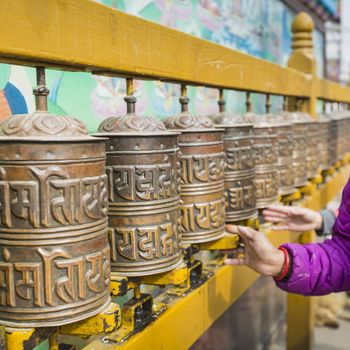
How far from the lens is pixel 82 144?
753 mm

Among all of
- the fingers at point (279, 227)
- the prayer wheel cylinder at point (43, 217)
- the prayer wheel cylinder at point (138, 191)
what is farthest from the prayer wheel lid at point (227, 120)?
the prayer wheel cylinder at point (43, 217)

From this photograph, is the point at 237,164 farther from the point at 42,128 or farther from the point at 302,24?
the point at 302,24

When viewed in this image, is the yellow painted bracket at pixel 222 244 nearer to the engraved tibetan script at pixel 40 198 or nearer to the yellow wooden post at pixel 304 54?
the engraved tibetan script at pixel 40 198

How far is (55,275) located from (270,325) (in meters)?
3.79

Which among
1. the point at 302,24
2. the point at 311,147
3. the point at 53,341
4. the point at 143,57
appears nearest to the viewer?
the point at 53,341

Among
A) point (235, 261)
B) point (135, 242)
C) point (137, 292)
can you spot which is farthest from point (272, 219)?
point (135, 242)

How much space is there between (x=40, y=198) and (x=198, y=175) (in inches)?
19.1

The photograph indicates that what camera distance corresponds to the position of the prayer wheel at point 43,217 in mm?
727

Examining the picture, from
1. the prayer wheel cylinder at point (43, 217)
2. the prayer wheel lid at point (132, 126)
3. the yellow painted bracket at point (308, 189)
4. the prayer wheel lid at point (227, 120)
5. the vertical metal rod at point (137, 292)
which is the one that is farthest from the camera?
the yellow painted bracket at point (308, 189)

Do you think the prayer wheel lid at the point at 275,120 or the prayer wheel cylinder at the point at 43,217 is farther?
the prayer wheel lid at the point at 275,120

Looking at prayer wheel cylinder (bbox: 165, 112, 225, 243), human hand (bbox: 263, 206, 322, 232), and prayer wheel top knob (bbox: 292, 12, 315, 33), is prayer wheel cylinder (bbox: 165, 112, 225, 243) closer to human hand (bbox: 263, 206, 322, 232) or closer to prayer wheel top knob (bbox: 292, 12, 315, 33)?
human hand (bbox: 263, 206, 322, 232)

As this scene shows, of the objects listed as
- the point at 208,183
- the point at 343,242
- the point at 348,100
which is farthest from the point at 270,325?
the point at 208,183

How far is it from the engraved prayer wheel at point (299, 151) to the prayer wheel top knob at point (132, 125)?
1.05 metres

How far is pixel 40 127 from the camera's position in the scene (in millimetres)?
743
